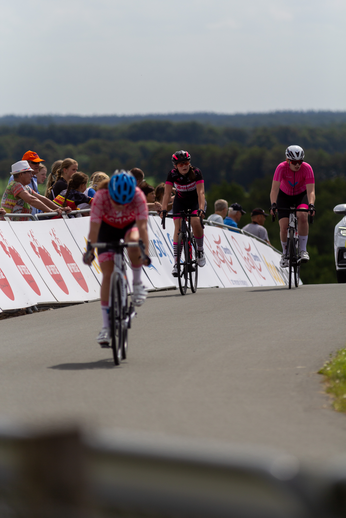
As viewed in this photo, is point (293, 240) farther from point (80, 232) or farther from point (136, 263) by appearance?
point (136, 263)

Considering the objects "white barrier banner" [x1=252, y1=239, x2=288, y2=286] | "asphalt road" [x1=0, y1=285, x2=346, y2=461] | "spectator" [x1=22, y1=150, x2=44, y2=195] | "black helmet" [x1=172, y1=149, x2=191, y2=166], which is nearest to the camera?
"asphalt road" [x1=0, y1=285, x2=346, y2=461]

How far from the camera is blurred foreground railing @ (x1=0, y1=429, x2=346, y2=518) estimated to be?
4.44 feet

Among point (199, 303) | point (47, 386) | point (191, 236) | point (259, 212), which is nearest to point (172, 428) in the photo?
point (47, 386)

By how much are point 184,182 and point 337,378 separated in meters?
7.50

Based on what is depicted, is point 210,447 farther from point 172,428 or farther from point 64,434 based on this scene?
point 172,428

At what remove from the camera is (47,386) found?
6.63 meters

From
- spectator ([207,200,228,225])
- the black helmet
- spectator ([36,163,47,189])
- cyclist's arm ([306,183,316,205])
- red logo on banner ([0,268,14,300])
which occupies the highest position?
the black helmet

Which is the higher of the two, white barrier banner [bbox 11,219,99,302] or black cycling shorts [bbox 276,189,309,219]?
black cycling shorts [bbox 276,189,309,219]

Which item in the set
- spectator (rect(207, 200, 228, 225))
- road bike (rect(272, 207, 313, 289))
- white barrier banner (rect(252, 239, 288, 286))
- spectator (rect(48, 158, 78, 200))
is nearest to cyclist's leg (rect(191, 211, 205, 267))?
road bike (rect(272, 207, 313, 289))

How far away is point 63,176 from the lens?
14234mm

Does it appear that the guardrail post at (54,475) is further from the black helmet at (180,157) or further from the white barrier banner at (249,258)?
the white barrier banner at (249,258)

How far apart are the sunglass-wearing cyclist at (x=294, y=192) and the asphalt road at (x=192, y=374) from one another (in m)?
2.24

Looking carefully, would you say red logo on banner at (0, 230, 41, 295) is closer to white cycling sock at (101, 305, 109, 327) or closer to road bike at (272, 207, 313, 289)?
white cycling sock at (101, 305, 109, 327)

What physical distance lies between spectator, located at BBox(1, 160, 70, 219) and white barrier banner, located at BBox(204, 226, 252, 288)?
6.15 meters
